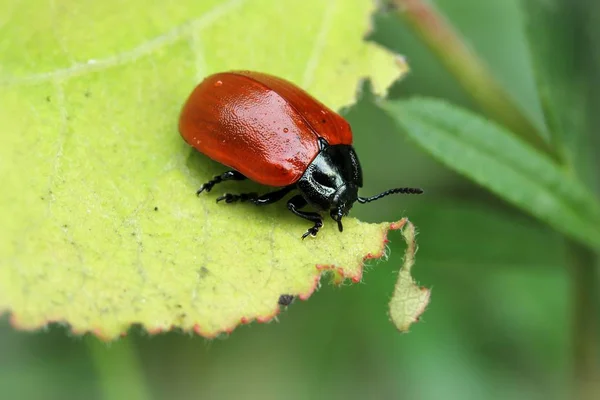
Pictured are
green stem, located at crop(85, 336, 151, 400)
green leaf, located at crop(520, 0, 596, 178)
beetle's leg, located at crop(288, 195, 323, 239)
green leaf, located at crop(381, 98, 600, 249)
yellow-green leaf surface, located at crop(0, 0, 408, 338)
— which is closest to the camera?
yellow-green leaf surface, located at crop(0, 0, 408, 338)

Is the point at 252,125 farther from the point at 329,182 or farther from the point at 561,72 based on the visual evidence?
the point at 561,72

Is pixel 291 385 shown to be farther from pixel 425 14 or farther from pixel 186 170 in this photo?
pixel 425 14

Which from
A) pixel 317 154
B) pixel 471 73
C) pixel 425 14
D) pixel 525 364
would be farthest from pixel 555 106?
pixel 525 364

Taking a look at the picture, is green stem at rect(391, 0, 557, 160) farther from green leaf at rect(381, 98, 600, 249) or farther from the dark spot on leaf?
the dark spot on leaf

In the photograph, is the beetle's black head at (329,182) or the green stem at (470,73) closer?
the beetle's black head at (329,182)

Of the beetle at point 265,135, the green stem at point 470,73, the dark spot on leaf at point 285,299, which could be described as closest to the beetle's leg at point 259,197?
the beetle at point 265,135

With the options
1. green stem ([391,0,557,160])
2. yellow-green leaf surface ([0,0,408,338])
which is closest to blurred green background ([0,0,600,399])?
green stem ([391,0,557,160])

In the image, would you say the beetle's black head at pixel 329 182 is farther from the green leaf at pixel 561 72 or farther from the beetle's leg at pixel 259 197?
the green leaf at pixel 561 72
